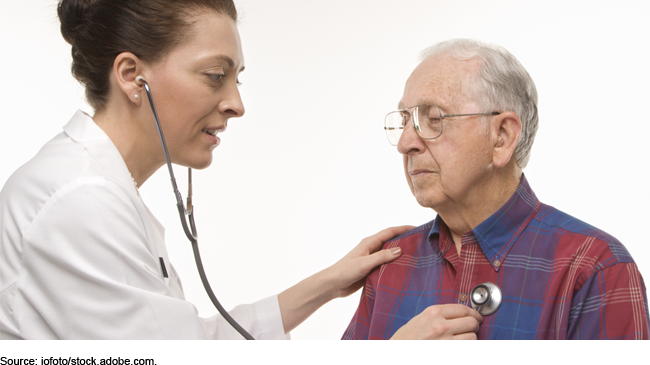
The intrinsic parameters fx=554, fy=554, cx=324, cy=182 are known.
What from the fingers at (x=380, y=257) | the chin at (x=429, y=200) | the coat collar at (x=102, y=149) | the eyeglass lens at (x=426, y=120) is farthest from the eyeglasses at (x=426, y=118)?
the coat collar at (x=102, y=149)

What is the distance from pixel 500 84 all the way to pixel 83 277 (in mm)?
1110

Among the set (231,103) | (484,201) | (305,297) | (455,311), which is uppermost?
(231,103)

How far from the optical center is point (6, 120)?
2646 millimetres

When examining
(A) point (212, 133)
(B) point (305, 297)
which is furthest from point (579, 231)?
(A) point (212, 133)

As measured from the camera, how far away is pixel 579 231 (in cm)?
134

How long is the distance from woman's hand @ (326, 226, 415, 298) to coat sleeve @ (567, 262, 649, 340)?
1.81ft

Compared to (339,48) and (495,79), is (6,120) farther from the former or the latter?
(495,79)

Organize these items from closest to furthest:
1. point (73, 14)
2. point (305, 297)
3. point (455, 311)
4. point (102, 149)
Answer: point (455, 311)
point (102, 149)
point (73, 14)
point (305, 297)

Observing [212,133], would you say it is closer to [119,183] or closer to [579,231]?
[119,183]

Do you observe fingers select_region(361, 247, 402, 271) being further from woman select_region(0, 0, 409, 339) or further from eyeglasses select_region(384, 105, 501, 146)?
eyeglasses select_region(384, 105, 501, 146)

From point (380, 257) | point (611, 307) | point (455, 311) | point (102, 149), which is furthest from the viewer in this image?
point (380, 257)

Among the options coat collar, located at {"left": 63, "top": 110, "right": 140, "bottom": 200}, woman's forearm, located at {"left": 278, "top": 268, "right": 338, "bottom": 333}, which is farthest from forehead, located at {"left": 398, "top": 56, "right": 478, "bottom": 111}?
coat collar, located at {"left": 63, "top": 110, "right": 140, "bottom": 200}

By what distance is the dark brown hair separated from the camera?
144 cm

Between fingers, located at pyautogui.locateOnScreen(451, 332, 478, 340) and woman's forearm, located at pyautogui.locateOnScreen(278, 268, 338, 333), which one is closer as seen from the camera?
fingers, located at pyautogui.locateOnScreen(451, 332, 478, 340)
